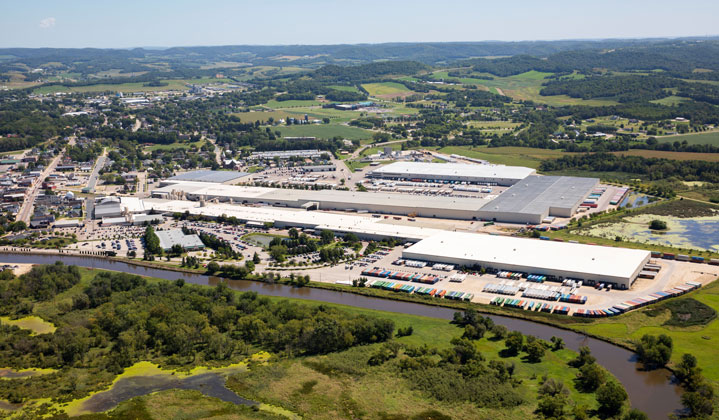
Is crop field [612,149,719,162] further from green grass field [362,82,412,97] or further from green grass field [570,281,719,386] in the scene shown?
green grass field [362,82,412,97]

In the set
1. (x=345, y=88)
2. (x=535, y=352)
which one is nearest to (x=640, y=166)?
(x=535, y=352)

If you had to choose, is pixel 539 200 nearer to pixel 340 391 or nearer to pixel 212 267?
pixel 212 267

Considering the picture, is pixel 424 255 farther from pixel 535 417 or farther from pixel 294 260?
pixel 535 417

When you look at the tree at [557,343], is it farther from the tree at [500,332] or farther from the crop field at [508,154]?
the crop field at [508,154]

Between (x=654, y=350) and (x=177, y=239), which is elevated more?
(x=654, y=350)

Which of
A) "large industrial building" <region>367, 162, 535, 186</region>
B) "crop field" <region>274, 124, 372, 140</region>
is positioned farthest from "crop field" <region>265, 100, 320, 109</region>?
"large industrial building" <region>367, 162, 535, 186</region>
